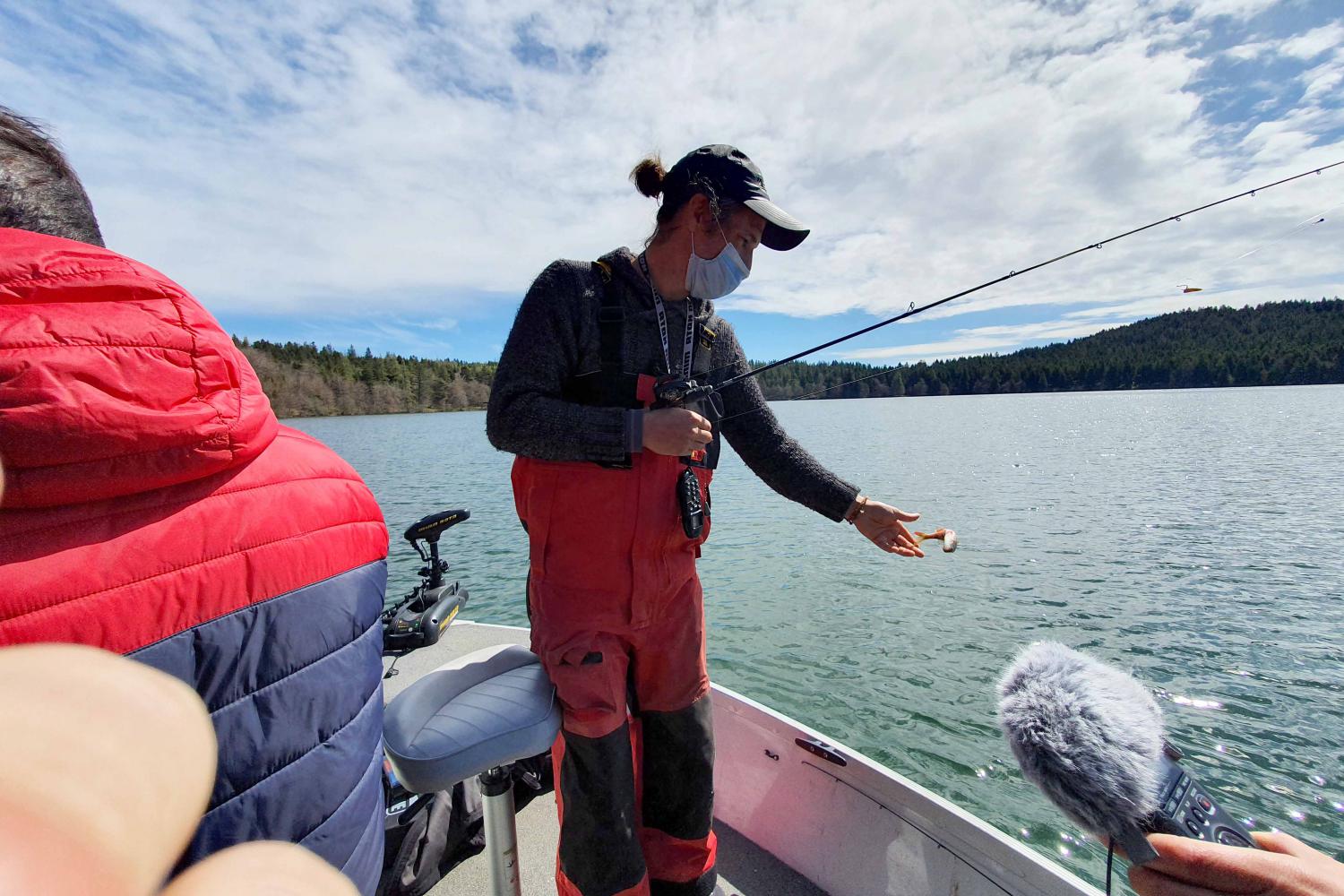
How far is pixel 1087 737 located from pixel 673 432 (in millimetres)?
1132

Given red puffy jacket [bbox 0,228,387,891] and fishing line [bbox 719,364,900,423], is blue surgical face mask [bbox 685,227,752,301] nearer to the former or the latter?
fishing line [bbox 719,364,900,423]

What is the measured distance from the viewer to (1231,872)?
0.88 m

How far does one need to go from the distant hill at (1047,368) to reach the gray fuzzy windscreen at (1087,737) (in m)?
2.80

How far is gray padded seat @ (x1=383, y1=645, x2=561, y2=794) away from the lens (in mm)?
1325

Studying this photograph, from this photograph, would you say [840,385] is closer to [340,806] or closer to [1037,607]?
[340,806]

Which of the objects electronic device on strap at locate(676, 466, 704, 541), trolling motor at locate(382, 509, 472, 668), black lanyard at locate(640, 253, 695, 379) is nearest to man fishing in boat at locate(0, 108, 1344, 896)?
electronic device on strap at locate(676, 466, 704, 541)

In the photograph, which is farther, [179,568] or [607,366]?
[607,366]

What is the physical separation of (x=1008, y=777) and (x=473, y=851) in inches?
135

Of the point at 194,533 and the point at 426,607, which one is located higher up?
the point at 194,533

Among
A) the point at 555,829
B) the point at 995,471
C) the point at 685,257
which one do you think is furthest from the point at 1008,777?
the point at 995,471

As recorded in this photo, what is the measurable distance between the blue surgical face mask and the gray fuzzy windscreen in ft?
4.72

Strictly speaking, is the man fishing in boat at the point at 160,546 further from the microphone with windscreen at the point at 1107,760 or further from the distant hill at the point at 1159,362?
the distant hill at the point at 1159,362

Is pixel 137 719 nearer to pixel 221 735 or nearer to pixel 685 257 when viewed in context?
pixel 221 735

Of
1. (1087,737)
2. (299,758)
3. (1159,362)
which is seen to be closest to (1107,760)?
(1087,737)
